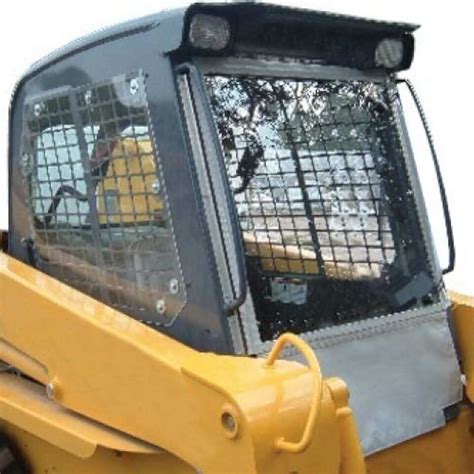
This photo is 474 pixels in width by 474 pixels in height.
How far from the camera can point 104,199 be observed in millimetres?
2801

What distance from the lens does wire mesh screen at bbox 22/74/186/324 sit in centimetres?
263

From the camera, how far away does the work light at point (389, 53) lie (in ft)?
10.0

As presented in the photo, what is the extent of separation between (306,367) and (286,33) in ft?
3.76

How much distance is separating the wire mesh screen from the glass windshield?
27 cm

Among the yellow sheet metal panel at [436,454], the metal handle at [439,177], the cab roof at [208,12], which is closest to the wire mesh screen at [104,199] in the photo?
the cab roof at [208,12]

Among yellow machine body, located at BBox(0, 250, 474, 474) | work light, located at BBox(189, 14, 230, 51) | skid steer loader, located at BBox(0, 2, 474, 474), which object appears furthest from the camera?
work light, located at BBox(189, 14, 230, 51)

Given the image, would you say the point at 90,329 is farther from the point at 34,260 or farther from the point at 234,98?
the point at 234,98

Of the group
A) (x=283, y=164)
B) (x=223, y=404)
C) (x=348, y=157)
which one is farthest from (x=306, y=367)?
(x=348, y=157)

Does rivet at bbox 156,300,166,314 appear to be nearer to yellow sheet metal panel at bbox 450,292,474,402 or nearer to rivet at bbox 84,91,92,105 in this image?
rivet at bbox 84,91,92,105

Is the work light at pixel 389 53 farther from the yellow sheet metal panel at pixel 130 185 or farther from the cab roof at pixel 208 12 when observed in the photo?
the yellow sheet metal panel at pixel 130 185

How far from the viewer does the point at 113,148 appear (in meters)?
2.74

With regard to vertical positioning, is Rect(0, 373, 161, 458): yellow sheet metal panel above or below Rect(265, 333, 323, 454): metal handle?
below

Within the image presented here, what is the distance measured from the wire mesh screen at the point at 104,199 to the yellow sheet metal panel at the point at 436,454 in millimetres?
899

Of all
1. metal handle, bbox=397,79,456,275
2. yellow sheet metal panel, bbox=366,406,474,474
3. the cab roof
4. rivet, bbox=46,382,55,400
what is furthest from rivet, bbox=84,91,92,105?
yellow sheet metal panel, bbox=366,406,474,474
